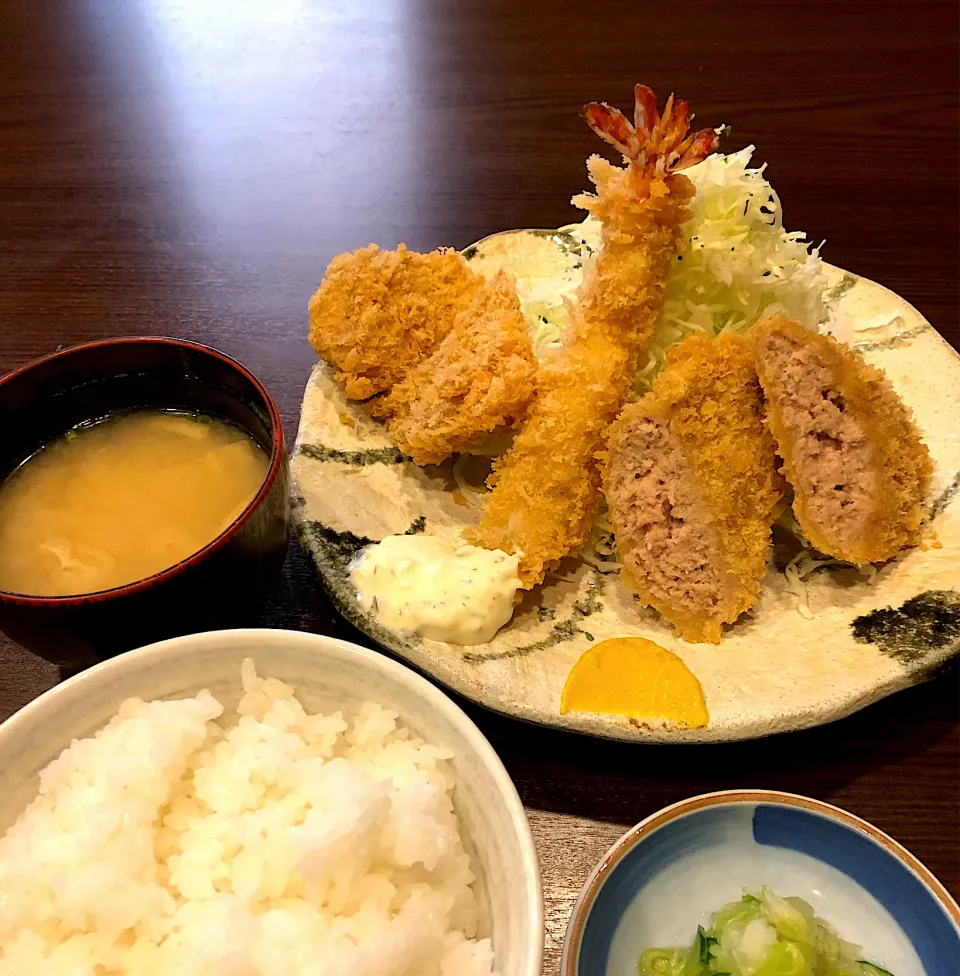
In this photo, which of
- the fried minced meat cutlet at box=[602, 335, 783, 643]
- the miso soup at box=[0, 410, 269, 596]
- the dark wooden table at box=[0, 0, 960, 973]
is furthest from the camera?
the dark wooden table at box=[0, 0, 960, 973]

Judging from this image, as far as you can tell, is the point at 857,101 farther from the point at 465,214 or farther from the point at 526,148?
the point at 465,214

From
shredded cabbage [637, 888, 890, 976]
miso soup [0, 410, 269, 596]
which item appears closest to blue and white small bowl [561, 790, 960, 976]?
shredded cabbage [637, 888, 890, 976]

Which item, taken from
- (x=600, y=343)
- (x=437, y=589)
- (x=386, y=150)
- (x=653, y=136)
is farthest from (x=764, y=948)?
(x=386, y=150)

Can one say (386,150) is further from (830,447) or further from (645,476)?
(830,447)

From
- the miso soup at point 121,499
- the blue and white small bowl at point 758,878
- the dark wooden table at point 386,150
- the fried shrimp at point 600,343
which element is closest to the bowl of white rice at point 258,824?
the blue and white small bowl at point 758,878

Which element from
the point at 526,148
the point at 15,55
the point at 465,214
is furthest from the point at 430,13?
the point at 15,55

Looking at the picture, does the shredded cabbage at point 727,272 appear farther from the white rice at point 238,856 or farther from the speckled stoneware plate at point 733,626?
the white rice at point 238,856

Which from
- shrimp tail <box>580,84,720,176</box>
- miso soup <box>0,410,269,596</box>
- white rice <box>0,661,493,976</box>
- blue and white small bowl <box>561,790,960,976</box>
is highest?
shrimp tail <box>580,84,720,176</box>

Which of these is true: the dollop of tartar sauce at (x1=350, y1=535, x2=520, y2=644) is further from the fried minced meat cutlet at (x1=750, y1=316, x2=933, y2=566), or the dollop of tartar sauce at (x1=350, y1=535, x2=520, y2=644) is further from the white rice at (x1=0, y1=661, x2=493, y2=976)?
the fried minced meat cutlet at (x1=750, y1=316, x2=933, y2=566)
